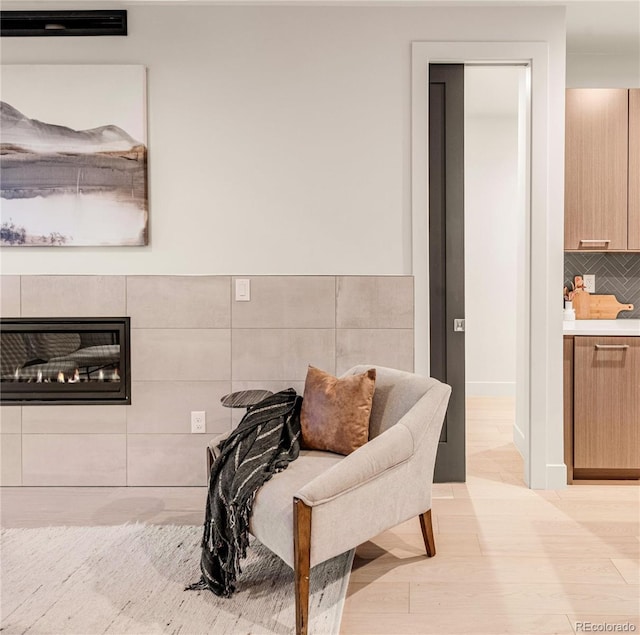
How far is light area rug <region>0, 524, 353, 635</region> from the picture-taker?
1.83 metres

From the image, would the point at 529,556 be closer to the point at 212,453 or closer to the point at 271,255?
the point at 212,453

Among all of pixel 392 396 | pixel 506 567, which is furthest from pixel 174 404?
pixel 506 567

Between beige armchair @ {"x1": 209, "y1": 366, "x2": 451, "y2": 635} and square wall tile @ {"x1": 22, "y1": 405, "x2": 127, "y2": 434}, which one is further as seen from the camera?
square wall tile @ {"x1": 22, "y1": 405, "x2": 127, "y2": 434}

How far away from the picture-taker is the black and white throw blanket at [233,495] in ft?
6.46

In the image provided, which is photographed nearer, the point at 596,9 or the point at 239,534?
the point at 239,534

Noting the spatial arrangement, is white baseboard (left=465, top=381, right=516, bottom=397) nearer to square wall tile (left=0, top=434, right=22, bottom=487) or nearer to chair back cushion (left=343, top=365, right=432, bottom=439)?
chair back cushion (left=343, top=365, right=432, bottom=439)

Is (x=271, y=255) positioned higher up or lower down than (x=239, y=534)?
higher up

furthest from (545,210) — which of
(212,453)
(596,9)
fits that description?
(212,453)

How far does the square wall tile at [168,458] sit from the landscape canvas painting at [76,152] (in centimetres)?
110

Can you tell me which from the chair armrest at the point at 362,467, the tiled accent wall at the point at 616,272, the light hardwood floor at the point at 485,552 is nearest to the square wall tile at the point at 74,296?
the light hardwood floor at the point at 485,552

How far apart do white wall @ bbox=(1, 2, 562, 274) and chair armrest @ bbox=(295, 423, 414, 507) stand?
1.24 meters

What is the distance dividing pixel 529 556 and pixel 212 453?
4.53 feet

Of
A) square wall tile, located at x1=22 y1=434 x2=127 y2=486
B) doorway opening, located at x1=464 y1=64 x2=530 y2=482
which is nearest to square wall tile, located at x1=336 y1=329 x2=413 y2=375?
square wall tile, located at x1=22 y1=434 x2=127 y2=486

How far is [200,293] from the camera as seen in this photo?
304cm
